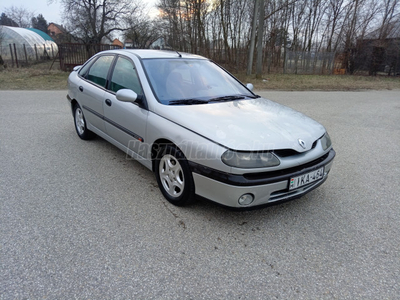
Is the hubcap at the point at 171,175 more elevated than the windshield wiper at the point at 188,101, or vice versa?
the windshield wiper at the point at 188,101

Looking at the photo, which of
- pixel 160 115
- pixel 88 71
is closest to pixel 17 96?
pixel 88 71

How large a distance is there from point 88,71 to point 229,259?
389 centimetres

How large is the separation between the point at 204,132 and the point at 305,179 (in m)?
1.07

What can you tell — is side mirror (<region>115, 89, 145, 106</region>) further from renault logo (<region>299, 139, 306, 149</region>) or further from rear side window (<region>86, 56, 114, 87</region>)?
renault logo (<region>299, 139, 306, 149</region>)

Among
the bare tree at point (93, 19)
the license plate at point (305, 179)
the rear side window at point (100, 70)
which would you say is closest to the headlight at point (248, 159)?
the license plate at point (305, 179)

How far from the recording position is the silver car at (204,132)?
97.3 inches

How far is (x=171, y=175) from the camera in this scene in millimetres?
2980

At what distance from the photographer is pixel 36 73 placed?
15.7 metres

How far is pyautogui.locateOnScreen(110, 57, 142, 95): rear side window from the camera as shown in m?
3.46

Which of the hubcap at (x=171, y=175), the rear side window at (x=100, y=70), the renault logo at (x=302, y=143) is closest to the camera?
the renault logo at (x=302, y=143)

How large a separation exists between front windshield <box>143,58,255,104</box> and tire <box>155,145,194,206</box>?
63cm

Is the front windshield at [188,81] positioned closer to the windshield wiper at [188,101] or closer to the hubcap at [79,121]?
the windshield wiper at [188,101]

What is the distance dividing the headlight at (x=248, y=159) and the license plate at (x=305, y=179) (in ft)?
0.91

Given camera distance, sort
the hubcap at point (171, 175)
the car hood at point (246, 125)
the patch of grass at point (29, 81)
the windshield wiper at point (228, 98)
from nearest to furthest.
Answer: the car hood at point (246, 125)
the hubcap at point (171, 175)
the windshield wiper at point (228, 98)
the patch of grass at point (29, 81)
